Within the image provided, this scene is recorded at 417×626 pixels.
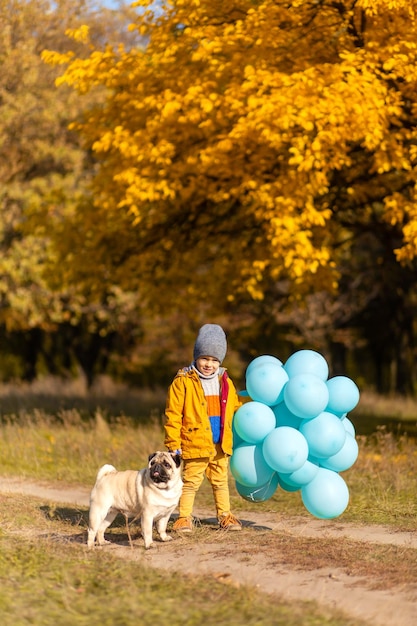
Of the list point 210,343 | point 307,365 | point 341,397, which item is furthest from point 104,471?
point 341,397

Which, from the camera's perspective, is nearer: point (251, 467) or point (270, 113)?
point (251, 467)

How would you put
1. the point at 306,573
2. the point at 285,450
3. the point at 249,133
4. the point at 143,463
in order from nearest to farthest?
the point at 306,573 < the point at 285,450 < the point at 143,463 < the point at 249,133

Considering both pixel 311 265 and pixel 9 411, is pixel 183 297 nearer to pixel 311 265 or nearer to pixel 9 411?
pixel 9 411

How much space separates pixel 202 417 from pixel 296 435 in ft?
2.52

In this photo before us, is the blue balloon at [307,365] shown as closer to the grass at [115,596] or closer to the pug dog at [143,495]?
the pug dog at [143,495]

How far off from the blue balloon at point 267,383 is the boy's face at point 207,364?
0.32 m

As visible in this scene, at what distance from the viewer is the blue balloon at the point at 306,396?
7477 mm

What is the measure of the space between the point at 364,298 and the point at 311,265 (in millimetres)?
14398

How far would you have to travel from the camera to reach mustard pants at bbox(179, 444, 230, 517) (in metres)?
7.76

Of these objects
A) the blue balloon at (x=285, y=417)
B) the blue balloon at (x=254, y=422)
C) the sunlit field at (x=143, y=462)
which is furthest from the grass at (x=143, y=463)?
the blue balloon at (x=254, y=422)

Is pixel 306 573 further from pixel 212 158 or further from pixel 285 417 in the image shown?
pixel 212 158

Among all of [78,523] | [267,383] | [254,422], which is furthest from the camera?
[78,523]

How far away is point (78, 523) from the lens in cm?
809

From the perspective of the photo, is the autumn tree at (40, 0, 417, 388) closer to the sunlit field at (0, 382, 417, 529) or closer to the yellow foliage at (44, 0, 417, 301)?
the yellow foliage at (44, 0, 417, 301)
